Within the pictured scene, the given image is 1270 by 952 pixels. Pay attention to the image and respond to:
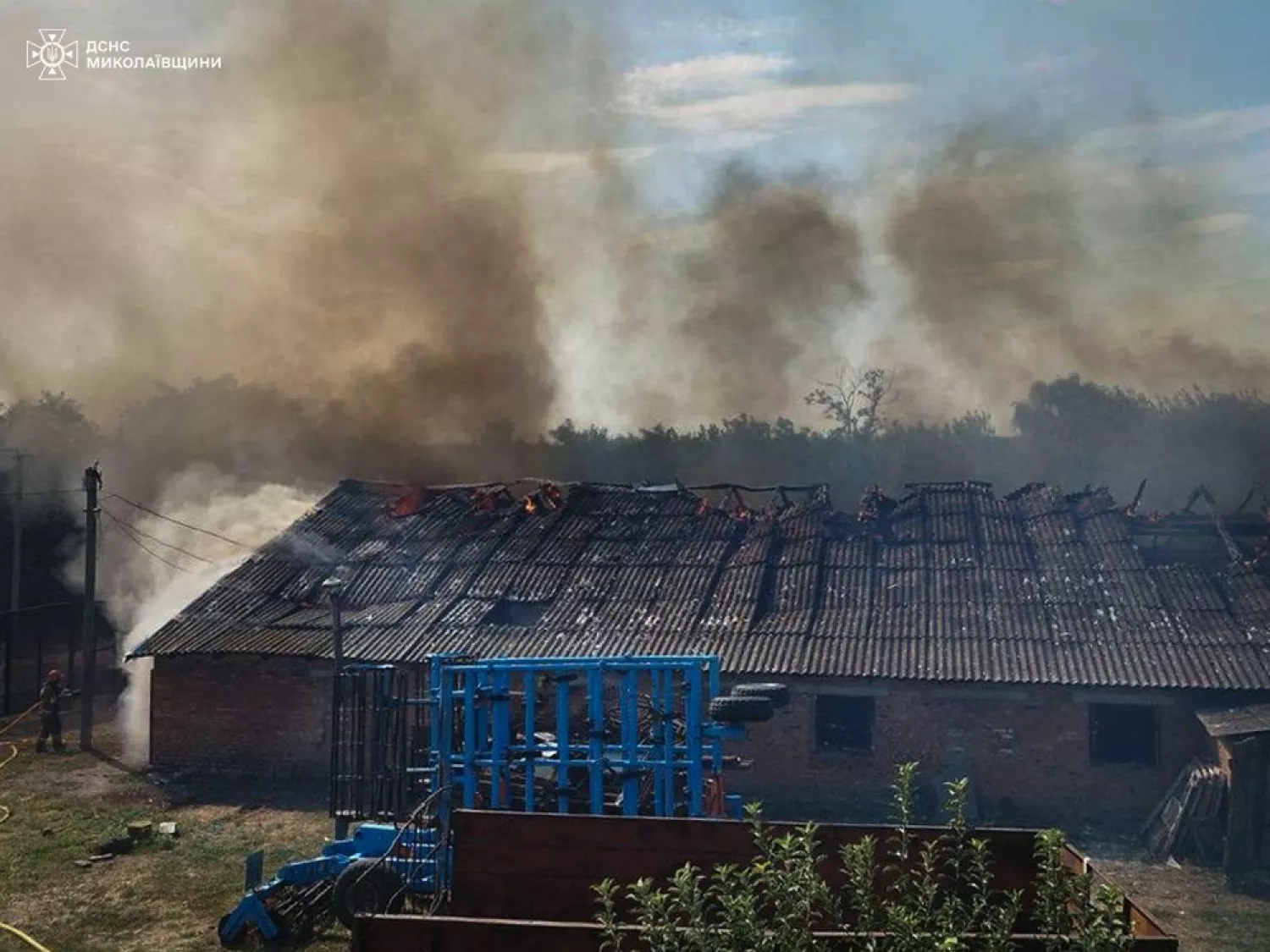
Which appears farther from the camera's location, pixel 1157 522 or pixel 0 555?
pixel 0 555

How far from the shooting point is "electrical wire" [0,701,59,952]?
1130 cm

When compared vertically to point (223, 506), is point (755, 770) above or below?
below

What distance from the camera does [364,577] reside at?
21.8m

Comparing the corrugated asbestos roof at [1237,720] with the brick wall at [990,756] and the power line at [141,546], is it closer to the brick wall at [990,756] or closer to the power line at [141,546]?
the brick wall at [990,756]

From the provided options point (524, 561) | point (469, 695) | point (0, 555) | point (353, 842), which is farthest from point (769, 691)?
point (0, 555)

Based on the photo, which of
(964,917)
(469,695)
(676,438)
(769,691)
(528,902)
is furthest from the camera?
(676,438)

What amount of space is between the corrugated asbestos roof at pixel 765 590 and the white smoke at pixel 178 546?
2.94 m

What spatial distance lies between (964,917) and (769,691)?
6.73 metres

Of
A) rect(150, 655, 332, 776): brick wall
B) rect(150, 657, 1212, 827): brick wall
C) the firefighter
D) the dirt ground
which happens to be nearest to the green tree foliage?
the dirt ground

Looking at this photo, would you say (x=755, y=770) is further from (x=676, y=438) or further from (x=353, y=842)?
(x=676, y=438)

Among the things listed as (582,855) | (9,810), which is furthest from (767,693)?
(9,810)

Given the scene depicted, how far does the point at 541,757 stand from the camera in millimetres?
11758

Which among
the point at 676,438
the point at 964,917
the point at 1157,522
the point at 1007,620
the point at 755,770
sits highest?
the point at 676,438

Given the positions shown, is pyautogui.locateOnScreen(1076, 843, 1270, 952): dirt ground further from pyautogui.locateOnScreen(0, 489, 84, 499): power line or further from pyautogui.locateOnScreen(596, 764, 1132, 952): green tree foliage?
pyautogui.locateOnScreen(0, 489, 84, 499): power line
